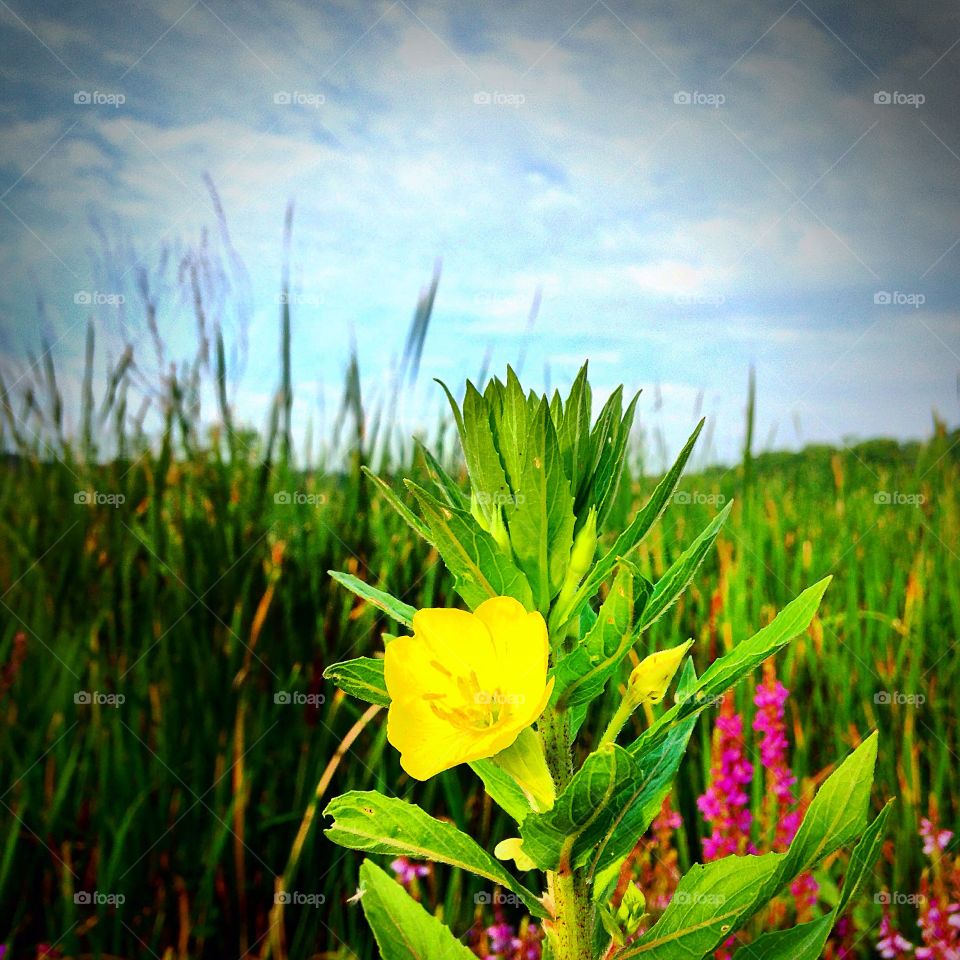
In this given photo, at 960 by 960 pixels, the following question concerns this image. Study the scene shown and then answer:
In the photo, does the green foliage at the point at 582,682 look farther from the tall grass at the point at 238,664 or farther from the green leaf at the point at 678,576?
the tall grass at the point at 238,664

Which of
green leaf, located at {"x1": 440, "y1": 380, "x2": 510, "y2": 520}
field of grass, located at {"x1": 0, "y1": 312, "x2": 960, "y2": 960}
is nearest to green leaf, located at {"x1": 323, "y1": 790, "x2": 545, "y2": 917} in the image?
green leaf, located at {"x1": 440, "y1": 380, "x2": 510, "y2": 520}

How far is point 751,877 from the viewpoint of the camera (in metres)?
0.58

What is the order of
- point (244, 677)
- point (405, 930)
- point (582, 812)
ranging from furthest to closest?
1. point (244, 677)
2. point (405, 930)
3. point (582, 812)

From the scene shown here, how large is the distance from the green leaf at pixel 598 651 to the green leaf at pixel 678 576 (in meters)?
0.02

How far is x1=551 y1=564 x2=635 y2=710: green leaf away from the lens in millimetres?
Answer: 554

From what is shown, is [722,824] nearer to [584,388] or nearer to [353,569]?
[353,569]

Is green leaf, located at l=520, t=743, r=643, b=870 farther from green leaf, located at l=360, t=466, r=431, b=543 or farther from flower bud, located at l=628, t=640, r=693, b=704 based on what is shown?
green leaf, located at l=360, t=466, r=431, b=543

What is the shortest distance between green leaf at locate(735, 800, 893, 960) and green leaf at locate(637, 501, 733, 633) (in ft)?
0.58

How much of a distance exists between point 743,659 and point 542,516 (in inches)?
6.2

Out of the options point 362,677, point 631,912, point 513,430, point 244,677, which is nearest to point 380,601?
point 362,677

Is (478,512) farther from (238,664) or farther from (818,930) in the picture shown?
(238,664)

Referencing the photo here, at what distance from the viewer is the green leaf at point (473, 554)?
551 mm

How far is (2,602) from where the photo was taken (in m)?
2.15

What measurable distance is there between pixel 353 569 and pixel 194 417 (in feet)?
2.26
